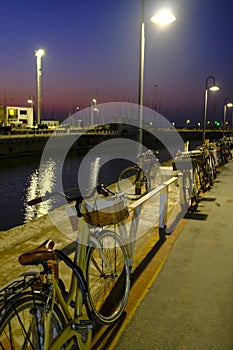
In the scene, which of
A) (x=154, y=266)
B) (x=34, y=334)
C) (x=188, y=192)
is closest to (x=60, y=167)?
(x=188, y=192)

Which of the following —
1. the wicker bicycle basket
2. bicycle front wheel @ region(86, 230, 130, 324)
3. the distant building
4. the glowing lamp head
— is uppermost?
the distant building

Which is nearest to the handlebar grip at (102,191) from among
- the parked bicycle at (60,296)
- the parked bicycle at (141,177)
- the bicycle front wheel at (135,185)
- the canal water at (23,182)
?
the parked bicycle at (60,296)

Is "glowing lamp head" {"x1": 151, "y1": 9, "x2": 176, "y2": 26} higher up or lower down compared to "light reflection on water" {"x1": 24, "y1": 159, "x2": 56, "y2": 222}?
higher up

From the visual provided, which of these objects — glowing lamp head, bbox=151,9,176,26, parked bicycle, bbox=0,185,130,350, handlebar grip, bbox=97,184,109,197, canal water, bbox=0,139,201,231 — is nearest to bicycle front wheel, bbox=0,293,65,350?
parked bicycle, bbox=0,185,130,350

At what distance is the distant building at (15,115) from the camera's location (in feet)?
233

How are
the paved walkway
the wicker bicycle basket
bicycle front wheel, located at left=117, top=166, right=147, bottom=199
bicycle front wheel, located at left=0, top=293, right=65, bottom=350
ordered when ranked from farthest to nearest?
bicycle front wheel, located at left=117, top=166, right=147, bottom=199, the paved walkway, the wicker bicycle basket, bicycle front wheel, located at left=0, top=293, right=65, bottom=350

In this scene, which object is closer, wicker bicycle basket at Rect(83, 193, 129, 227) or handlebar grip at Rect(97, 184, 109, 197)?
wicker bicycle basket at Rect(83, 193, 129, 227)

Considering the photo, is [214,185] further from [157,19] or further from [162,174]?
[157,19]

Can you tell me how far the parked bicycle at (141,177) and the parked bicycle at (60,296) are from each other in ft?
17.7

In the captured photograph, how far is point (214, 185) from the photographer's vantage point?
35.9ft

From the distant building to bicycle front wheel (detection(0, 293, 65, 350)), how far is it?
6644 cm

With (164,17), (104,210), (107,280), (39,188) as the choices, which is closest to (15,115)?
(39,188)

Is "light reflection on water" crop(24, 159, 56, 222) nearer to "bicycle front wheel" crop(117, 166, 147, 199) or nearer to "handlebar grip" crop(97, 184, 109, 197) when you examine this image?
"bicycle front wheel" crop(117, 166, 147, 199)

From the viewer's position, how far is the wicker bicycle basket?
282 cm
